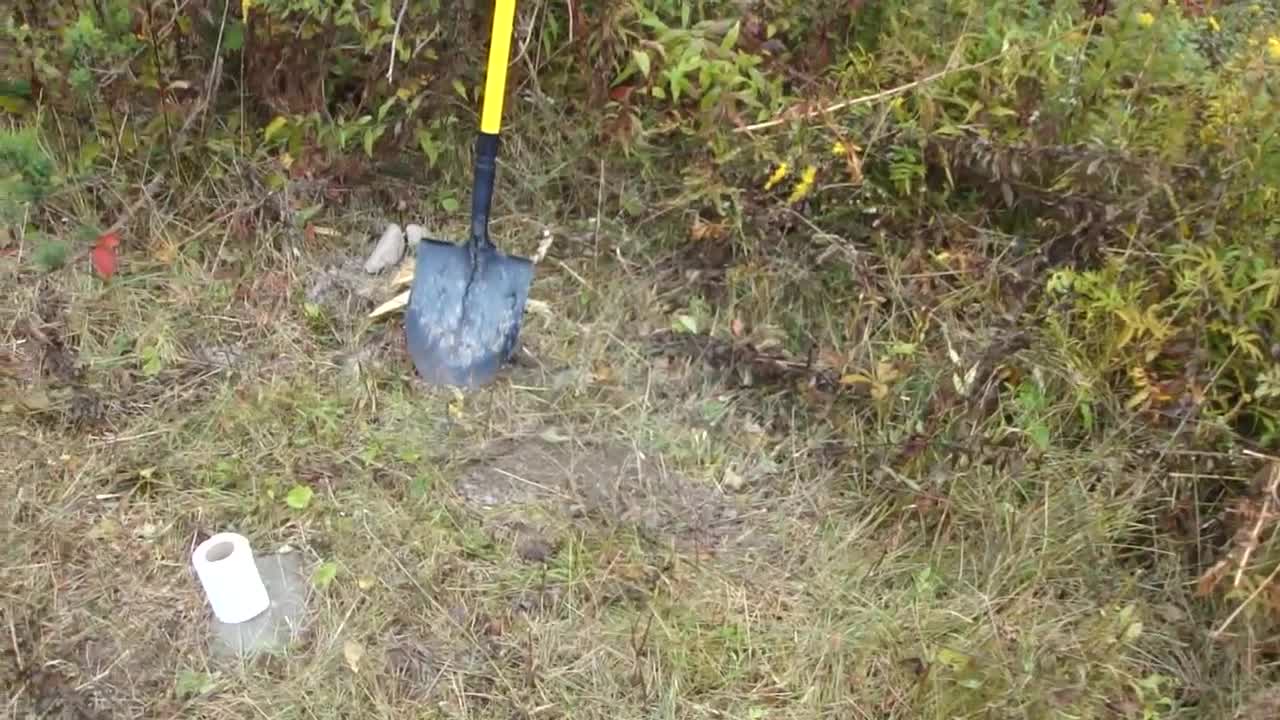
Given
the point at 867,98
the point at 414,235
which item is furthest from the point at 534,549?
the point at 867,98

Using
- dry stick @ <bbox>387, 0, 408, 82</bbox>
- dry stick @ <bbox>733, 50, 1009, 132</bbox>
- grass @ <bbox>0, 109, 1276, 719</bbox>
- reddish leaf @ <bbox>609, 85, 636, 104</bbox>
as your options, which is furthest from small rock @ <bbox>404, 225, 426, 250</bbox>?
dry stick @ <bbox>733, 50, 1009, 132</bbox>

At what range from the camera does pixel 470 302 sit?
2.62 meters

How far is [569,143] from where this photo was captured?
2875 mm

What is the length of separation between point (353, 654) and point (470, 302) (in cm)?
89

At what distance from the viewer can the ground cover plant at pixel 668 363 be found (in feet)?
6.93

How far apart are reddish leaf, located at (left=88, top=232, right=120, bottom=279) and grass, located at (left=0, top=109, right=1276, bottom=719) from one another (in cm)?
5

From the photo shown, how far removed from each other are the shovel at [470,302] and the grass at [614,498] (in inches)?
2.7

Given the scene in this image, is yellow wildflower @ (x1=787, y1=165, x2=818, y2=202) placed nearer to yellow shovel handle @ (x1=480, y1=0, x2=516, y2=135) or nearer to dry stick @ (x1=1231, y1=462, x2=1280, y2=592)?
yellow shovel handle @ (x1=480, y1=0, x2=516, y2=135)

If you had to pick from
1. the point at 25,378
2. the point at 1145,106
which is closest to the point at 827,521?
the point at 1145,106

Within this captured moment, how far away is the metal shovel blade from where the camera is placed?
2.60m

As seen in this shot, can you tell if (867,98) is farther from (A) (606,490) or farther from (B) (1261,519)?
(B) (1261,519)

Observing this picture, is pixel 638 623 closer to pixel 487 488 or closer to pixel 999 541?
pixel 487 488

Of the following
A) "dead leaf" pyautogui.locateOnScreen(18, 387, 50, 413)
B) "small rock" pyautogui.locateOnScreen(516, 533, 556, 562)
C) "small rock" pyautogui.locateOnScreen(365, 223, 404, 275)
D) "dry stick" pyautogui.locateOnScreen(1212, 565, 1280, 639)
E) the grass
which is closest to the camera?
"dry stick" pyautogui.locateOnScreen(1212, 565, 1280, 639)

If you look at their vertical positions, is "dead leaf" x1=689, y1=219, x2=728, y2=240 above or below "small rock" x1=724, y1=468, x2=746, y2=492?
above
